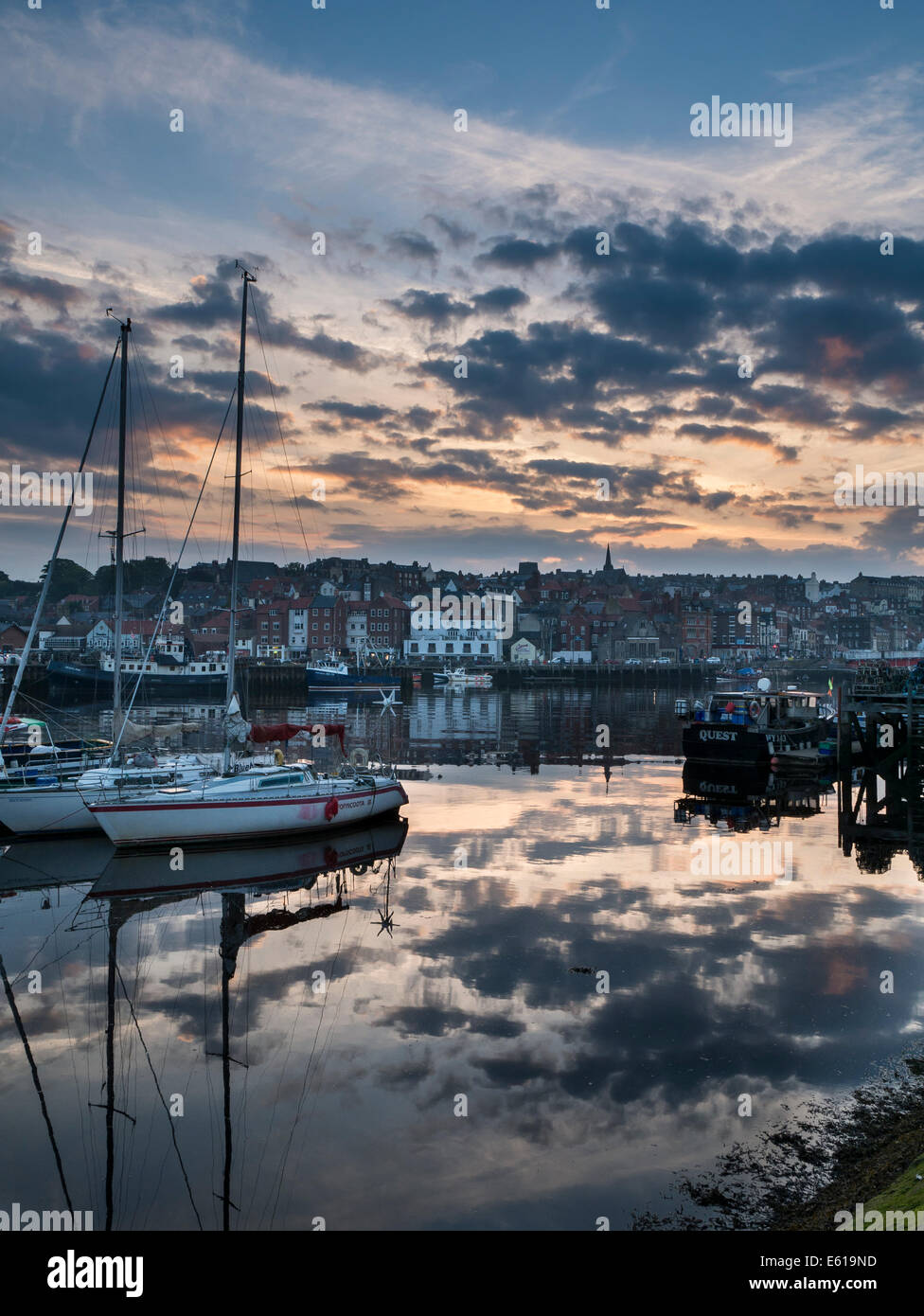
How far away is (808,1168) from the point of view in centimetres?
895

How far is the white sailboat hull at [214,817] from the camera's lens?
21.5 meters

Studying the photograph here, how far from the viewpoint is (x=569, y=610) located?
500 feet

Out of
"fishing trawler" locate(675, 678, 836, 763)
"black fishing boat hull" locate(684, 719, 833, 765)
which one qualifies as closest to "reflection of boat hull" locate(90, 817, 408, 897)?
"black fishing boat hull" locate(684, 719, 833, 765)

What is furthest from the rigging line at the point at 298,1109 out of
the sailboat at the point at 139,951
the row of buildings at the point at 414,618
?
the row of buildings at the point at 414,618

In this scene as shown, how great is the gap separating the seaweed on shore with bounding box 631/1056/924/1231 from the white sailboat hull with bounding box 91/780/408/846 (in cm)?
1509

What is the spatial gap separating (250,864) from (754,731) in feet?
79.5

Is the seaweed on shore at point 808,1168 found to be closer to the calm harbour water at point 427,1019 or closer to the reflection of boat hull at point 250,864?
the calm harbour water at point 427,1019

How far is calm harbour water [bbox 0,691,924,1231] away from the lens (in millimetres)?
9039

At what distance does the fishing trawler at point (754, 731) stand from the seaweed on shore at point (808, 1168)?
90.8ft

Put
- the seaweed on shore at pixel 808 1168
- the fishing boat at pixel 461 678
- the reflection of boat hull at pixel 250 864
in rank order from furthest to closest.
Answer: the fishing boat at pixel 461 678 < the reflection of boat hull at pixel 250 864 < the seaweed on shore at pixel 808 1168

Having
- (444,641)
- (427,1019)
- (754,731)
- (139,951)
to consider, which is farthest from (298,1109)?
(444,641)

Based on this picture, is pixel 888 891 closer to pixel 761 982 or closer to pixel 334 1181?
pixel 761 982
